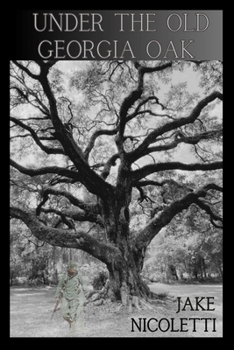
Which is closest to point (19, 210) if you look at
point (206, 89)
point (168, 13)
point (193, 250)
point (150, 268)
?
point (168, 13)

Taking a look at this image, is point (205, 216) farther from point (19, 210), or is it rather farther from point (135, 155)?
point (19, 210)

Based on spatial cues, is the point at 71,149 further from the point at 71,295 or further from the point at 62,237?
the point at 71,295

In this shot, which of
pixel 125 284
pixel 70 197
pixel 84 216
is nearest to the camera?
pixel 125 284

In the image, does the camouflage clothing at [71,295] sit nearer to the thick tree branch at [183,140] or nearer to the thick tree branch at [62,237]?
the thick tree branch at [62,237]

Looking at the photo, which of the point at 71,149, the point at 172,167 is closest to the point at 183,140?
the point at 172,167

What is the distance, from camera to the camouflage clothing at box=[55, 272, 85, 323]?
5.16 meters

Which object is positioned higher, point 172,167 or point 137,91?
point 137,91

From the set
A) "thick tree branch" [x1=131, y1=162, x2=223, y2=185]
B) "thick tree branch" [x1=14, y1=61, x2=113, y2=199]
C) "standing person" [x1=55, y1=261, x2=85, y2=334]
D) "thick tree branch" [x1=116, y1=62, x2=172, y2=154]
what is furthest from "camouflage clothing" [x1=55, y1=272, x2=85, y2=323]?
"thick tree branch" [x1=116, y1=62, x2=172, y2=154]

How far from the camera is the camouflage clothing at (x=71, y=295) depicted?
516 centimetres

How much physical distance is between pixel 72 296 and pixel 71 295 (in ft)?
0.10

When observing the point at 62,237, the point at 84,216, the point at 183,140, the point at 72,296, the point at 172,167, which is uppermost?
the point at 183,140

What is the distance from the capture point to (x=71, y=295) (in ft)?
17.5

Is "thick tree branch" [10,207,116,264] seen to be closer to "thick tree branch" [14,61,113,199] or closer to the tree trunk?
the tree trunk
